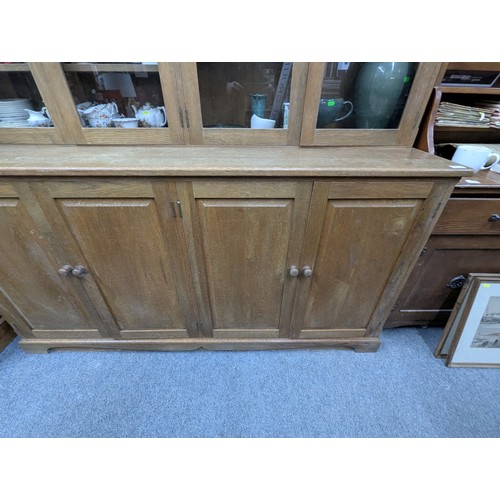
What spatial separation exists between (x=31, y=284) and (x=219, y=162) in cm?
91

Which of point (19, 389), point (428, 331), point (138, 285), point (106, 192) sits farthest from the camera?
point (428, 331)

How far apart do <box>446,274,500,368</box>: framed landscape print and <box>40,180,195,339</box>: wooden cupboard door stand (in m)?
1.23

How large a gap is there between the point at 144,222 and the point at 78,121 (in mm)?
446

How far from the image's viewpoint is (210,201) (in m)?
0.74

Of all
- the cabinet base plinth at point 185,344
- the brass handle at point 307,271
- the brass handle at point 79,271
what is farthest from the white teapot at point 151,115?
the cabinet base plinth at point 185,344

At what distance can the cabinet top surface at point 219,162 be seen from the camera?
0.67 meters

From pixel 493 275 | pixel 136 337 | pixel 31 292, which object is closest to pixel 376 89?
pixel 493 275

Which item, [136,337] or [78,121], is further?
[136,337]

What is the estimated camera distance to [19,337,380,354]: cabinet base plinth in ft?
3.66

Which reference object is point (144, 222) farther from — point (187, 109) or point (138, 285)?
point (187, 109)

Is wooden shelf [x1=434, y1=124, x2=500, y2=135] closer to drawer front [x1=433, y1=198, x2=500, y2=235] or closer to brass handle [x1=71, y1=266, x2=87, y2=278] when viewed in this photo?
drawer front [x1=433, y1=198, x2=500, y2=235]

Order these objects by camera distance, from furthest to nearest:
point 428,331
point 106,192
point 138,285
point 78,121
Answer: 1. point 428,331
2. point 138,285
3. point 78,121
4. point 106,192

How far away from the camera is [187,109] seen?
80 centimetres

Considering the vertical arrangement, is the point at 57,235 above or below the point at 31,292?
above
